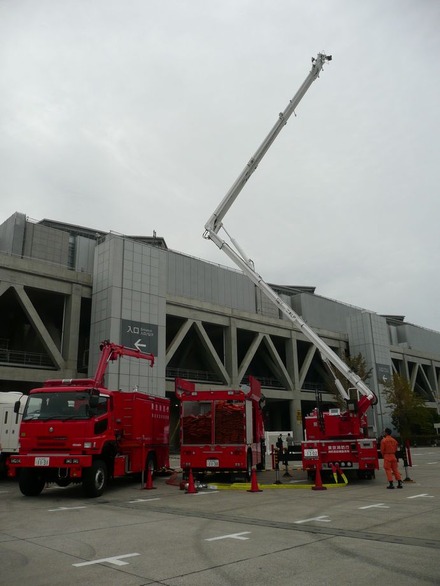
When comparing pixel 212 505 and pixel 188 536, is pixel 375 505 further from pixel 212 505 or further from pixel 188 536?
pixel 188 536

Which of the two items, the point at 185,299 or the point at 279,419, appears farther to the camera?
the point at 279,419

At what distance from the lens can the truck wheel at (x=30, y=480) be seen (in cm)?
1409

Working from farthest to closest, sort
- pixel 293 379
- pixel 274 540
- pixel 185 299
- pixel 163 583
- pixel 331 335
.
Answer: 1. pixel 331 335
2. pixel 293 379
3. pixel 185 299
4. pixel 274 540
5. pixel 163 583

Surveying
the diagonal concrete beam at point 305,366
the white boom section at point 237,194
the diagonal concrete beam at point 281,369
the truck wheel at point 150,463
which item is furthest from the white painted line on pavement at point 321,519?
the diagonal concrete beam at point 305,366

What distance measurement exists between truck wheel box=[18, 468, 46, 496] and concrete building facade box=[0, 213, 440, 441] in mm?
19521

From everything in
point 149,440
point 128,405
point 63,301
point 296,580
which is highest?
point 63,301

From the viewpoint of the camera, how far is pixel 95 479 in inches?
546

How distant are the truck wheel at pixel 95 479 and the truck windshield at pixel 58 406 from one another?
144 cm

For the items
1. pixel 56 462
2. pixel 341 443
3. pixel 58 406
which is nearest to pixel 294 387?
pixel 341 443

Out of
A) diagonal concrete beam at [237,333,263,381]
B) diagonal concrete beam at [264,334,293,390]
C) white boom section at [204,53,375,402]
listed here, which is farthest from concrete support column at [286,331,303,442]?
white boom section at [204,53,375,402]

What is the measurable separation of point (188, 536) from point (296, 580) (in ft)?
9.91

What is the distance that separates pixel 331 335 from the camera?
60.5m

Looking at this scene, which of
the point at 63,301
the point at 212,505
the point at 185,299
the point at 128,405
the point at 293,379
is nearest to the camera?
the point at 212,505

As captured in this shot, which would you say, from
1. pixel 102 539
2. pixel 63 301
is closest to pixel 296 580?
pixel 102 539
